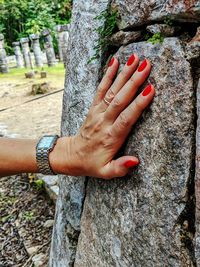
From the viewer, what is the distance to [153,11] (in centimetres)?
131

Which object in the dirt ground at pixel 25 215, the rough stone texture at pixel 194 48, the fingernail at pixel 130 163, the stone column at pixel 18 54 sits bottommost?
the stone column at pixel 18 54

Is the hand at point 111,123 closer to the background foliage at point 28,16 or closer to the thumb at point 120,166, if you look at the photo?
the thumb at point 120,166

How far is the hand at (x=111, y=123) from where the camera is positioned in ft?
4.30

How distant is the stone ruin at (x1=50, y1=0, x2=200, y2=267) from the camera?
1.22m

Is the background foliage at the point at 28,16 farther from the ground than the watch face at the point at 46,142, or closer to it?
closer to it

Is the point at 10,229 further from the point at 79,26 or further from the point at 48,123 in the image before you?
the point at 48,123

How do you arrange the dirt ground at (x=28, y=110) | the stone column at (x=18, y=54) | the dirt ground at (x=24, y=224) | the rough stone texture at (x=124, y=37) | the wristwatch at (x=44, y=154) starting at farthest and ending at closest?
the stone column at (x=18, y=54) < the dirt ground at (x=28, y=110) < the dirt ground at (x=24, y=224) < the wristwatch at (x=44, y=154) < the rough stone texture at (x=124, y=37)

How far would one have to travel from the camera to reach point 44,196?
3791 millimetres

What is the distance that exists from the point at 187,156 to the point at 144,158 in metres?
0.19

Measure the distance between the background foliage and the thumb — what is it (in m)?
18.2

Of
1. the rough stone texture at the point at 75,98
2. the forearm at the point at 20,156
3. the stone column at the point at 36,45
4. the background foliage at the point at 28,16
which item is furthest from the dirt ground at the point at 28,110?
the background foliage at the point at 28,16

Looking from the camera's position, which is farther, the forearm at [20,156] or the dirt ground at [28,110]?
the dirt ground at [28,110]

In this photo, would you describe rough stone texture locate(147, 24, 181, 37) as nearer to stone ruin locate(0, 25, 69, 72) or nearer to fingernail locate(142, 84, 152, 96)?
fingernail locate(142, 84, 152, 96)

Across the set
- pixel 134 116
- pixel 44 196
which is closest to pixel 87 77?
pixel 134 116
